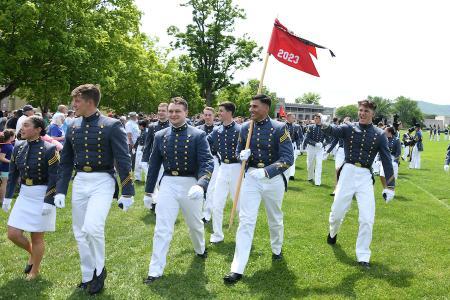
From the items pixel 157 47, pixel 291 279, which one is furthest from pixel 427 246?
pixel 157 47

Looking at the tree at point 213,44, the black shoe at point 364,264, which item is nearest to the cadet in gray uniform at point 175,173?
the black shoe at point 364,264

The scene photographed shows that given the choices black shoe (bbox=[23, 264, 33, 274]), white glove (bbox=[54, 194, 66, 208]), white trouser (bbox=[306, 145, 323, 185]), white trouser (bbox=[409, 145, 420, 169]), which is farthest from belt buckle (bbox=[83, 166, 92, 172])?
white trouser (bbox=[409, 145, 420, 169])

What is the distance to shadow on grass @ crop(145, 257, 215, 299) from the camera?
5734mm

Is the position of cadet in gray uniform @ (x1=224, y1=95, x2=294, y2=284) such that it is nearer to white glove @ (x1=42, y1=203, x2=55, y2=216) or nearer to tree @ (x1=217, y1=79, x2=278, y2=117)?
white glove @ (x1=42, y1=203, x2=55, y2=216)

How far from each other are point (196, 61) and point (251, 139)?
45.5 metres

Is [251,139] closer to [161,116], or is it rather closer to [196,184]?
[196,184]

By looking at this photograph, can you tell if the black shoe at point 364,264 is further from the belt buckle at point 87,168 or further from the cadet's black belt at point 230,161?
the belt buckle at point 87,168

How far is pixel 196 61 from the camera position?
168 ft

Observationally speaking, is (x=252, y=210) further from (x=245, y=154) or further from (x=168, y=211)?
(x=168, y=211)

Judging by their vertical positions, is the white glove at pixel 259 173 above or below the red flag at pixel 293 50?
below

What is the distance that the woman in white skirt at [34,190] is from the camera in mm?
6020

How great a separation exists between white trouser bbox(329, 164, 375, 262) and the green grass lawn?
0.39 metres

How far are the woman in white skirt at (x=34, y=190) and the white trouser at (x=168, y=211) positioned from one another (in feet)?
4.74

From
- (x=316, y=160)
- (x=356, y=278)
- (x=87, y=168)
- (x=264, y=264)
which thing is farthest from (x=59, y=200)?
(x=316, y=160)
